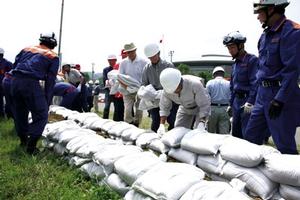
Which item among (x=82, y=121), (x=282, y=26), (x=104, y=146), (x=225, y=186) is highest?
(x=282, y=26)

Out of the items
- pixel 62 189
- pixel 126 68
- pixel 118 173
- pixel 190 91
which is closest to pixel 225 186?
pixel 118 173

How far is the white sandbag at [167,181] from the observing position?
2508mm

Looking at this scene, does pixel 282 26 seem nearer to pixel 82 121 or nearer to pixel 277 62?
pixel 277 62

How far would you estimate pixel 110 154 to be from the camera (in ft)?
11.7

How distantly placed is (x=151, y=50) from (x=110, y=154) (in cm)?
228

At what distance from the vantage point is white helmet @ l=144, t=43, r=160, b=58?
541 cm

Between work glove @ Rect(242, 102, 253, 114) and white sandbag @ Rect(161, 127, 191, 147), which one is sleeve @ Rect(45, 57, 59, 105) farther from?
work glove @ Rect(242, 102, 253, 114)

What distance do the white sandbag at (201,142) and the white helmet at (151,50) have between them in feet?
6.45

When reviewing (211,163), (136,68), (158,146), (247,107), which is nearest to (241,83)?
(247,107)

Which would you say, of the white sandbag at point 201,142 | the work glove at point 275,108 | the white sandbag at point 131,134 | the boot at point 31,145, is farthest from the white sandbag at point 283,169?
the boot at point 31,145

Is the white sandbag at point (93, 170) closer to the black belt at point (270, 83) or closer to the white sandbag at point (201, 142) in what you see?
the white sandbag at point (201, 142)

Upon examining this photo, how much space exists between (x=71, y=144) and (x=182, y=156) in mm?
1353

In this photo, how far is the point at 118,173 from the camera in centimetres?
327

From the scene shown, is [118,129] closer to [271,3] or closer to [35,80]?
[35,80]
